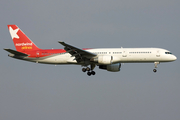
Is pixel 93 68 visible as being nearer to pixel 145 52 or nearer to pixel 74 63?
pixel 74 63

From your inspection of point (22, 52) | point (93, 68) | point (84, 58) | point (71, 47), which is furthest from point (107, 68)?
point (22, 52)

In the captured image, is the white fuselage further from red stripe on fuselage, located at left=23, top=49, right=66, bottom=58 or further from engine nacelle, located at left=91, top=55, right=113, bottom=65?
red stripe on fuselage, located at left=23, top=49, right=66, bottom=58

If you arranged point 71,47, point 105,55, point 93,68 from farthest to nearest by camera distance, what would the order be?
point 93,68
point 105,55
point 71,47

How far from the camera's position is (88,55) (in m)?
54.8

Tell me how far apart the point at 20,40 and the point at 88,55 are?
14.1 m

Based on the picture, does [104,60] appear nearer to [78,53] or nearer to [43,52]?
[78,53]

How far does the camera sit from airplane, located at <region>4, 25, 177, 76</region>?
178 ft

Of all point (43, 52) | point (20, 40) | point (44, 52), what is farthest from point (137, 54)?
point (20, 40)

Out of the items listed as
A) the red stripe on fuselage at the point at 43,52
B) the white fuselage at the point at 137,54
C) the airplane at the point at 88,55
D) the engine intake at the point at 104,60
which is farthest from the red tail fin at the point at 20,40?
the white fuselage at the point at 137,54

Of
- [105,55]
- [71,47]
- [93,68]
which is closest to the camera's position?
[71,47]

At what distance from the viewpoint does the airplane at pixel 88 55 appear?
54219 millimetres

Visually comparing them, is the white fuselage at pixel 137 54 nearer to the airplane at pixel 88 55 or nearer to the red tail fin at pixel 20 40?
the airplane at pixel 88 55

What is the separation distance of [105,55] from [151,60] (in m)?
7.52

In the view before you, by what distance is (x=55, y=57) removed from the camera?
57562 millimetres
